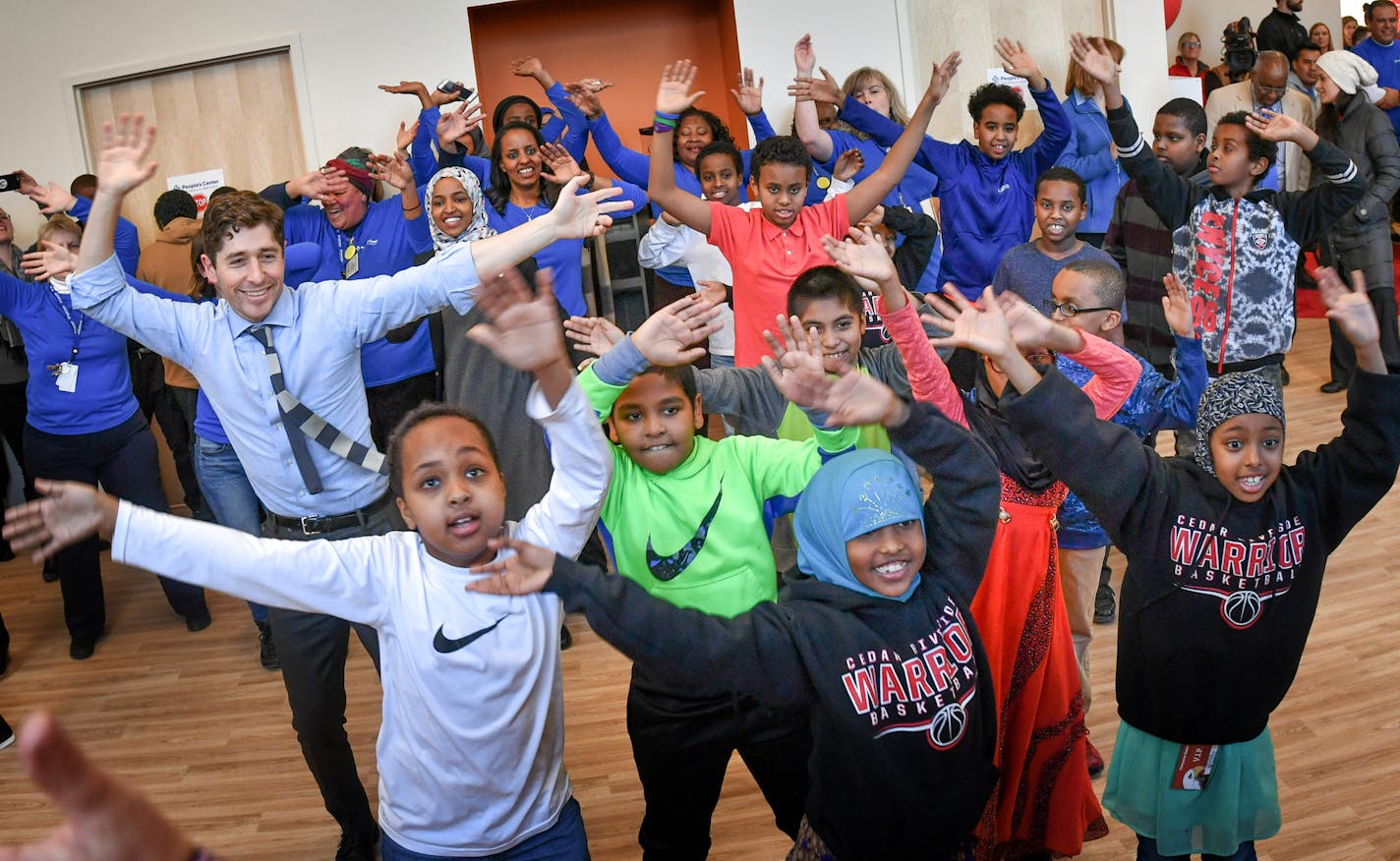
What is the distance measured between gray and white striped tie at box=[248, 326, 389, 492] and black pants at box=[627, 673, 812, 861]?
2.63 ft

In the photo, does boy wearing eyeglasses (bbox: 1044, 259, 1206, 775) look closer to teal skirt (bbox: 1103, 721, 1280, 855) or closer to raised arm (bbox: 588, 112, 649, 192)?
teal skirt (bbox: 1103, 721, 1280, 855)

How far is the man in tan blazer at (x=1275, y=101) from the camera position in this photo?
6324mm

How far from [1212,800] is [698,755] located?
92cm

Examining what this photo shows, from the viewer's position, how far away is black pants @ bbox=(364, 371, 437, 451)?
13.5 feet

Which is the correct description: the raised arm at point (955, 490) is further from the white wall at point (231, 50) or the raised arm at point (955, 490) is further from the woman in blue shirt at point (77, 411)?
the white wall at point (231, 50)

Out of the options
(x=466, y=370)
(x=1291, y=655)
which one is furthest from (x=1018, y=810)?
(x=466, y=370)

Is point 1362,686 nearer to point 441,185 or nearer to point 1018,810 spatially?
point 1018,810

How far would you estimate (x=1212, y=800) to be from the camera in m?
2.12

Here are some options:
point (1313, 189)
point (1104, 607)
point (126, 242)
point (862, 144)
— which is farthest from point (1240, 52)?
point (126, 242)

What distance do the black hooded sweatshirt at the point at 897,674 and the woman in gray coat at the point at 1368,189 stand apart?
13.2 ft

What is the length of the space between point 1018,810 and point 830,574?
0.93 meters

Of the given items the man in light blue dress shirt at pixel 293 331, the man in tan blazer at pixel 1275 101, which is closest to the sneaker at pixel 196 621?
the man in light blue dress shirt at pixel 293 331

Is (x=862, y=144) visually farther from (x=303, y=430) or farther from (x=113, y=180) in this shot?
(x=113, y=180)

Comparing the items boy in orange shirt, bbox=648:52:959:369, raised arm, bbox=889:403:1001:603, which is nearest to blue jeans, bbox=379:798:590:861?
raised arm, bbox=889:403:1001:603
